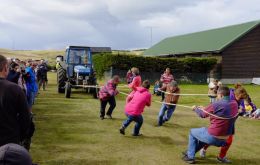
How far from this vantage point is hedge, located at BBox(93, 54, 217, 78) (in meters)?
36.2

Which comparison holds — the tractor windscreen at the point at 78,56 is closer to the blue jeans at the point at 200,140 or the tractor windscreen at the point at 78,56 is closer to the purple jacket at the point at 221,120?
the blue jeans at the point at 200,140

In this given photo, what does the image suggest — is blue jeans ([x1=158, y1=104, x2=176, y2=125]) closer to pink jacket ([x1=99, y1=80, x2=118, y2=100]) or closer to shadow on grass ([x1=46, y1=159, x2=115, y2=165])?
pink jacket ([x1=99, y1=80, x2=118, y2=100])

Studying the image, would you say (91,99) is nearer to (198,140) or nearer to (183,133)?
(183,133)

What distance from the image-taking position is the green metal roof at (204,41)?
41938 mm

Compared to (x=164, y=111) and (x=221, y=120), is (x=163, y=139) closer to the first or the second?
(x=164, y=111)

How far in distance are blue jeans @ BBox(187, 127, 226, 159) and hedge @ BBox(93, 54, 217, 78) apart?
27.9 metres

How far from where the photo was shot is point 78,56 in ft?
71.3

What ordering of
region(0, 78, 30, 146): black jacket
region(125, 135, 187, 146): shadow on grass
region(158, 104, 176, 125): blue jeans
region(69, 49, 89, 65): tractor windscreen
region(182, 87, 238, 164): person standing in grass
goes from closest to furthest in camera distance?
region(0, 78, 30, 146): black jacket < region(182, 87, 238, 164): person standing in grass < region(125, 135, 187, 146): shadow on grass < region(158, 104, 176, 125): blue jeans < region(69, 49, 89, 65): tractor windscreen

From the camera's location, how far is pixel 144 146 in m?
9.59

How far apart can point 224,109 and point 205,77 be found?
34.0m

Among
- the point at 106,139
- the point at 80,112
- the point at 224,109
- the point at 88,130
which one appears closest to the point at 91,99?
the point at 80,112

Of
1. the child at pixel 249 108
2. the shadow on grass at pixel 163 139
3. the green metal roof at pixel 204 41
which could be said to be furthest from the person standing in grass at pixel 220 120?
the green metal roof at pixel 204 41

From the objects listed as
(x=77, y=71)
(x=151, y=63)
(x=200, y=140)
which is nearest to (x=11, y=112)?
(x=200, y=140)

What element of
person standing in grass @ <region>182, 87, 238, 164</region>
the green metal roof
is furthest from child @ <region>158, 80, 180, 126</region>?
the green metal roof
